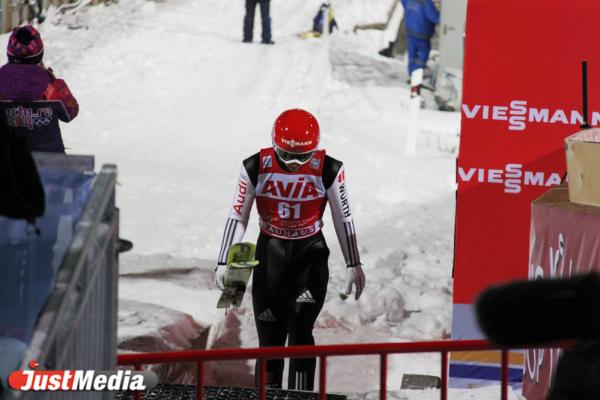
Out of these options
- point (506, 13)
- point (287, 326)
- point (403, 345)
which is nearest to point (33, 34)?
point (287, 326)

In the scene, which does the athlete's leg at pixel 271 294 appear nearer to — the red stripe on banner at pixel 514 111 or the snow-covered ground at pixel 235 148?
the snow-covered ground at pixel 235 148

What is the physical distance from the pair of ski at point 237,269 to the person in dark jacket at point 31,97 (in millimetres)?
1369

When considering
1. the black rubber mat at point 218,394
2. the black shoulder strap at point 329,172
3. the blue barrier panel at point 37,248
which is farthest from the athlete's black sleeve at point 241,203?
the blue barrier panel at point 37,248

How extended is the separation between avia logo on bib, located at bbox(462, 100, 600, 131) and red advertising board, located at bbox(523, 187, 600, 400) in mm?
607

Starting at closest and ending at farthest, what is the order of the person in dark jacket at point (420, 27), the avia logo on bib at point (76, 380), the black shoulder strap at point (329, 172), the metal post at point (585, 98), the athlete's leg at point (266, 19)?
the avia logo on bib at point (76, 380)
the black shoulder strap at point (329, 172)
the metal post at point (585, 98)
the person in dark jacket at point (420, 27)
the athlete's leg at point (266, 19)

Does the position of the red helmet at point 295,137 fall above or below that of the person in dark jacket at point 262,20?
below

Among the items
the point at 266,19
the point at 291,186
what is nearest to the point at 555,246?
the point at 291,186

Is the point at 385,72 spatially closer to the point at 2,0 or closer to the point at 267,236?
the point at 2,0

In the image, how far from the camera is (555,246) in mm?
5961

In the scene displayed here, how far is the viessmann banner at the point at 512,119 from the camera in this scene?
22.6 feet

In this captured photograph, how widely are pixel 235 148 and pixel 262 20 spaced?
4.40 meters

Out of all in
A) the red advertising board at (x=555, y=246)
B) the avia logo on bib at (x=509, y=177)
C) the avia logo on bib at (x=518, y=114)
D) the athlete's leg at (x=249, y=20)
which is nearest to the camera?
the red advertising board at (x=555, y=246)

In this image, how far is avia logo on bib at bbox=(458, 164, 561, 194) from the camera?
277 inches

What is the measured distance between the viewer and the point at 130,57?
56.1 ft
